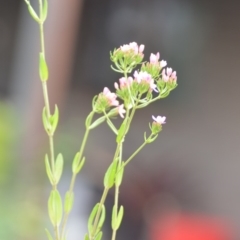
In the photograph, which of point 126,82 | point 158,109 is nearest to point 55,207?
point 126,82

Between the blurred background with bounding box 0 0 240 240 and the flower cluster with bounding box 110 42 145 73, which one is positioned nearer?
the flower cluster with bounding box 110 42 145 73

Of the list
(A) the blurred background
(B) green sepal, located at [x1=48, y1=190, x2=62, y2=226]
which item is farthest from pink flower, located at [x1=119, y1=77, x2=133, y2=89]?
(A) the blurred background

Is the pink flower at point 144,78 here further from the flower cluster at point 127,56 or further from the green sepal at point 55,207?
the green sepal at point 55,207

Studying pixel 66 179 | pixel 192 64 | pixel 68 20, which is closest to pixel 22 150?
pixel 66 179

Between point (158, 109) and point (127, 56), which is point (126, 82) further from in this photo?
point (158, 109)

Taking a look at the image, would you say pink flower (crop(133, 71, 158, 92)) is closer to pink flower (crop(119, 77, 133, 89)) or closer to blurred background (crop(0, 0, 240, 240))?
pink flower (crop(119, 77, 133, 89))

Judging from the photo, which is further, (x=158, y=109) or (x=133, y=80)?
(x=158, y=109)

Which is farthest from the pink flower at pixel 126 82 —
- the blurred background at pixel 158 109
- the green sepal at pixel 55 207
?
the blurred background at pixel 158 109

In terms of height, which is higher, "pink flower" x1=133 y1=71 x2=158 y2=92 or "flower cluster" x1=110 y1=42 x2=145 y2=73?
"flower cluster" x1=110 y1=42 x2=145 y2=73
